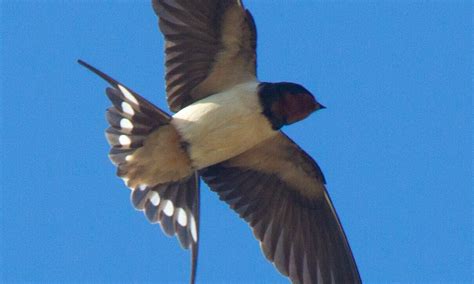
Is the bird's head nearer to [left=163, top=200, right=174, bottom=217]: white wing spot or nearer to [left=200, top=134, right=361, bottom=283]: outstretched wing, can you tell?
[left=200, top=134, right=361, bottom=283]: outstretched wing

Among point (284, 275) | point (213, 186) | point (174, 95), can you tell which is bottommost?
point (284, 275)

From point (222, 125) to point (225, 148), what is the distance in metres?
0.16

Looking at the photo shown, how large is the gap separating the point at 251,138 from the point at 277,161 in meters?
0.58

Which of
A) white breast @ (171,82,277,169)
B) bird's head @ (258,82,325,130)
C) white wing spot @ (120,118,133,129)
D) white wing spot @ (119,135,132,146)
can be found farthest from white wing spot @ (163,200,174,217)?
bird's head @ (258,82,325,130)

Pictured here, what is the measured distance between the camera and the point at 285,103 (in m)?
7.34

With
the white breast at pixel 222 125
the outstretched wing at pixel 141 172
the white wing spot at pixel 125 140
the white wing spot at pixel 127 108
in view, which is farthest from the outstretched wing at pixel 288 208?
the white wing spot at pixel 127 108

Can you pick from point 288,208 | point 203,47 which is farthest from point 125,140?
point 288,208

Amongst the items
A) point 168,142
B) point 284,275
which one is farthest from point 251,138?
point 284,275

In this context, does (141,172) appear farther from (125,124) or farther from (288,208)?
(288,208)

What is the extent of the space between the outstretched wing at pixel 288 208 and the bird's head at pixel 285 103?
1.26 ft

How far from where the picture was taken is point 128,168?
7.34 m

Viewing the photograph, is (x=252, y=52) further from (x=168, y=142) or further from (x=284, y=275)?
(x=284, y=275)

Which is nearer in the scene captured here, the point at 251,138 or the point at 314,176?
the point at 251,138

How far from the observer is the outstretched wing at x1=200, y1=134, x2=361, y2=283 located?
25.6 ft
